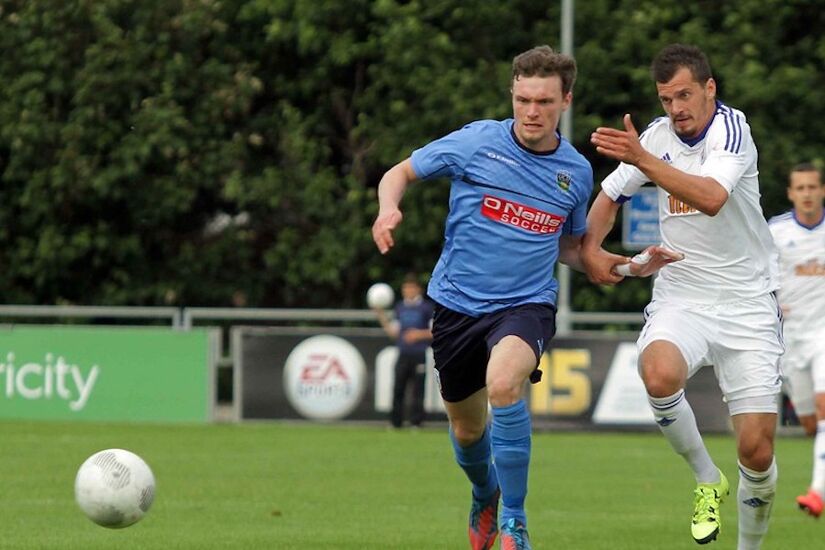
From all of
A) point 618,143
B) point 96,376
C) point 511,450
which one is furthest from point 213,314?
point 618,143

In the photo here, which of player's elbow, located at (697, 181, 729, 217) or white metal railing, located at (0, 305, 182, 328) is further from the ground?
player's elbow, located at (697, 181, 729, 217)

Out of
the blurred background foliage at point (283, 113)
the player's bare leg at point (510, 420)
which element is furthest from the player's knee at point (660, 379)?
the blurred background foliage at point (283, 113)

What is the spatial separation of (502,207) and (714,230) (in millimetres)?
1067

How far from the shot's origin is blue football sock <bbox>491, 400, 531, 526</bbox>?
8.46 metres

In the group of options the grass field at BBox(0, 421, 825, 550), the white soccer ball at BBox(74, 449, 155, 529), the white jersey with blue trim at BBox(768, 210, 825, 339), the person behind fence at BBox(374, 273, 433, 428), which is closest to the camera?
the white soccer ball at BBox(74, 449, 155, 529)

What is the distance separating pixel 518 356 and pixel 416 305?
1429 centimetres

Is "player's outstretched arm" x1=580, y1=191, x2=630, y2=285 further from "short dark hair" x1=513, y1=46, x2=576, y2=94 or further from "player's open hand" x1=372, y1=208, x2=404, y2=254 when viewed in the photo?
"player's open hand" x1=372, y1=208, x2=404, y2=254

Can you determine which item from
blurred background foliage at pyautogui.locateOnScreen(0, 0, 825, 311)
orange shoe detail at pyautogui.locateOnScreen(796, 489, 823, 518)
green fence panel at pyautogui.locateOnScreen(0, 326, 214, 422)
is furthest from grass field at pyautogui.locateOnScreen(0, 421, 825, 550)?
blurred background foliage at pyautogui.locateOnScreen(0, 0, 825, 311)

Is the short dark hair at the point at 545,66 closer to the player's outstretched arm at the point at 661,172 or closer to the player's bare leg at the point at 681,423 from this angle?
the player's outstretched arm at the point at 661,172

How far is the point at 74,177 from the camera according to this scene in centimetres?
2906

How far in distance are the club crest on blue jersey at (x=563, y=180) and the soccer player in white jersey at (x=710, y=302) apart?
11.4 inches

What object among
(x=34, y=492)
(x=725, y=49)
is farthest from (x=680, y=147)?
(x=725, y=49)

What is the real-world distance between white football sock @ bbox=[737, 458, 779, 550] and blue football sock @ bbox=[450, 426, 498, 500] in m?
1.34

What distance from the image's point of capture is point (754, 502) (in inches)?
354
